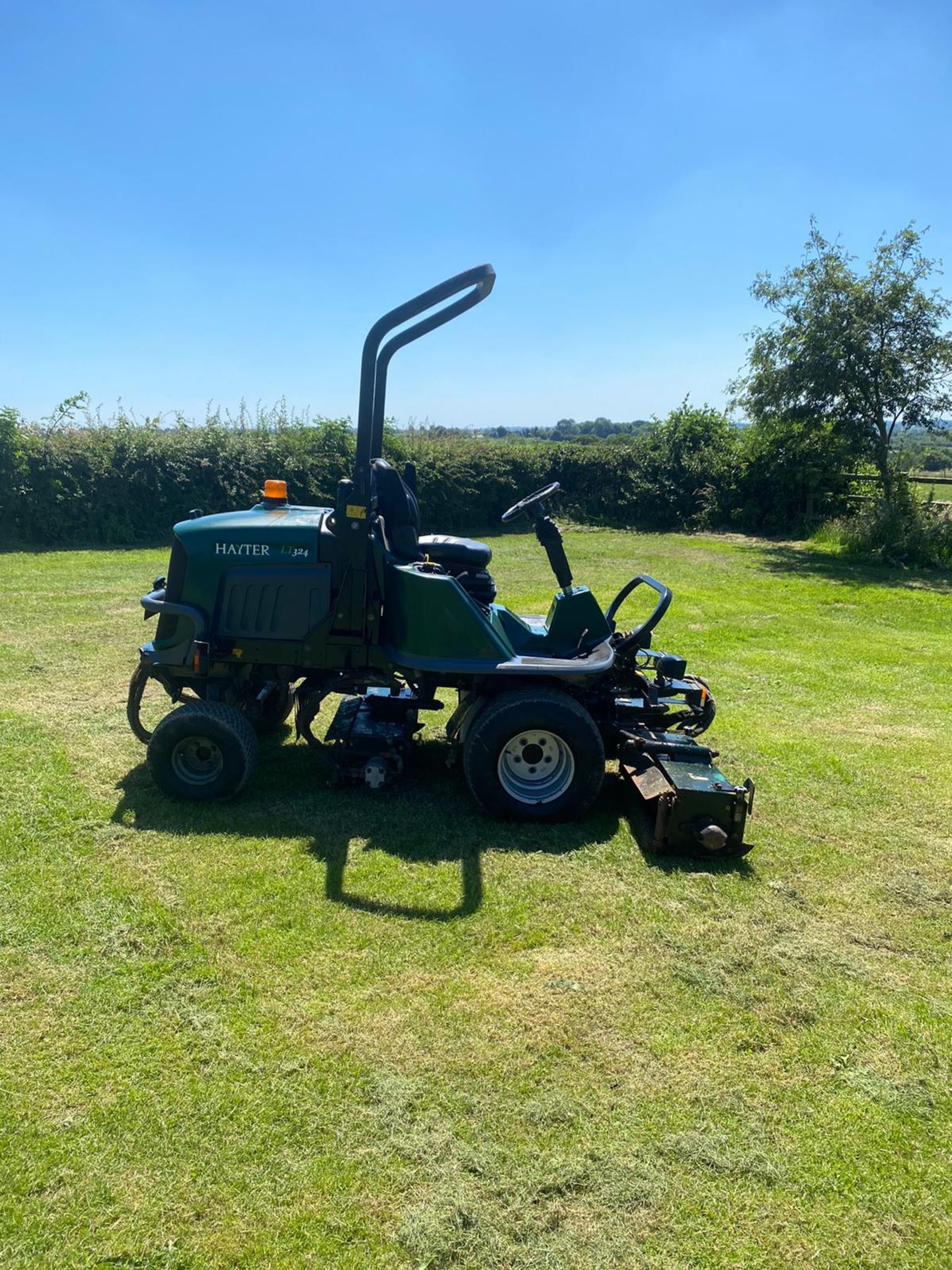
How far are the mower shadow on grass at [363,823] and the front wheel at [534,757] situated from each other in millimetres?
134

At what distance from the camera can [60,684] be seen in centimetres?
696

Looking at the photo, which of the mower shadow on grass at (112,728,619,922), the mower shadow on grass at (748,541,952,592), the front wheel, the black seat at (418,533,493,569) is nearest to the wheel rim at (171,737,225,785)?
the mower shadow on grass at (112,728,619,922)

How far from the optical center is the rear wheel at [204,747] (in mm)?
4688

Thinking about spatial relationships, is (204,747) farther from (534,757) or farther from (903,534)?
(903,534)

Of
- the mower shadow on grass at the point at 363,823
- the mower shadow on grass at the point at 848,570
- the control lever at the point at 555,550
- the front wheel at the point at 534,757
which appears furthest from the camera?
the mower shadow on grass at the point at 848,570

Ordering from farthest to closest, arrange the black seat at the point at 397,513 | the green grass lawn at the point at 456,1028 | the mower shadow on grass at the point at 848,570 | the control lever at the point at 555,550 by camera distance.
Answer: the mower shadow on grass at the point at 848,570, the control lever at the point at 555,550, the black seat at the point at 397,513, the green grass lawn at the point at 456,1028

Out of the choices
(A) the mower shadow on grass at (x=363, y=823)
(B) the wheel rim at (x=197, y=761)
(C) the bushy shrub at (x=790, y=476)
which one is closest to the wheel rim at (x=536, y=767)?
(A) the mower shadow on grass at (x=363, y=823)

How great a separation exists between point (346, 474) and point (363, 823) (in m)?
14.9

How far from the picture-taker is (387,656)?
4.77 metres

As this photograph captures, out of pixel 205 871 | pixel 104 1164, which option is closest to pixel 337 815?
pixel 205 871

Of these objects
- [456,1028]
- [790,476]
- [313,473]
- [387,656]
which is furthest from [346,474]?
[456,1028]

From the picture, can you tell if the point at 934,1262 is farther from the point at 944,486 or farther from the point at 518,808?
the point at 944,486

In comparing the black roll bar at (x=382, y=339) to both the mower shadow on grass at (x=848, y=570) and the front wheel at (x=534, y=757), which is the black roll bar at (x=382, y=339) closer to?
the front wheel at (x=534, y=757)

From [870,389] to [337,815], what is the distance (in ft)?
52.4
